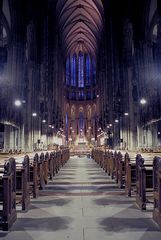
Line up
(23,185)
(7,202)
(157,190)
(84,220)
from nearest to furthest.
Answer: (7,202) → (157,190) → (84,220) → (23,185)

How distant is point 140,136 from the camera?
30719 millimetres

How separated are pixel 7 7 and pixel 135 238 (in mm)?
29043

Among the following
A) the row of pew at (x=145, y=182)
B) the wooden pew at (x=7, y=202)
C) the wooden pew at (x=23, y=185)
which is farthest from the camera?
the wooden pew at (x=23, y=185)

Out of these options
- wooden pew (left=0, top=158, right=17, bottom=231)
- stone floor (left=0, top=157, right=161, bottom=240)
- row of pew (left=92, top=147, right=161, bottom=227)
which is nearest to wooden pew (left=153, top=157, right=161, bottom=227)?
row of pew (left=92, top=147, right=161, bottom=227)

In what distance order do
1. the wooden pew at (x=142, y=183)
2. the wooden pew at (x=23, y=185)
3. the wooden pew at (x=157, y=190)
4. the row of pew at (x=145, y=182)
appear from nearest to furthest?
the wooden pew at (x=157, y=190) < the row of pew at (x=145, y=182) < the wooden pew at (x=142, y=183) < the wooden pew at (x=23, y=185)

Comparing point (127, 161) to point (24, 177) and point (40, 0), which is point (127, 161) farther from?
point (40, 0)

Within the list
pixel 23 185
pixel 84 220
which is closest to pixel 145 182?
pixel 84 220

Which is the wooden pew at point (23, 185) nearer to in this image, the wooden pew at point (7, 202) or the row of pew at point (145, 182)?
the wooden pew at point (7, 202)

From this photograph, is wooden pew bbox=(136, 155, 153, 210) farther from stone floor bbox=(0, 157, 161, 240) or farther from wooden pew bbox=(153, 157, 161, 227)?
wooden pew bbox=(153, 157, 161, 227)

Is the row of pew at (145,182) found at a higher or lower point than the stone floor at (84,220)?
higher

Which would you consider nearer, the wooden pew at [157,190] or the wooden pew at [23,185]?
the wooden pew at [157,190]

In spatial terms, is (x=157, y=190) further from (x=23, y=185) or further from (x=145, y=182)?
(x=23, y=185)

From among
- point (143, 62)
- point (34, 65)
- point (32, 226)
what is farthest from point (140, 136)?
point (32, 226)

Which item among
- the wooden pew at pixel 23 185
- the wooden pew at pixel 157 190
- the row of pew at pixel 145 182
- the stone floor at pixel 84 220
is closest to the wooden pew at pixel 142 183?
the row of pew at pixel 145 182
